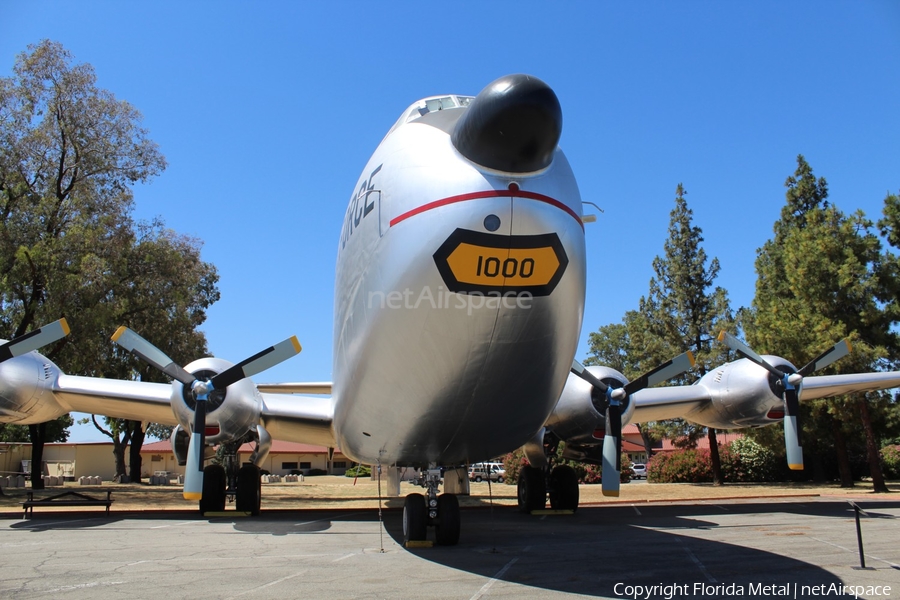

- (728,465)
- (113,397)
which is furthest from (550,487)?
(728,465)

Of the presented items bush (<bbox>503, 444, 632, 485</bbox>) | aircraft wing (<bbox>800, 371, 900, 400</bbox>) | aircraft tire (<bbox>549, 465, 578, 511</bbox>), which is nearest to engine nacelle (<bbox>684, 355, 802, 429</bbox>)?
aircraft wing (<bbox>800, 371, 900, 400</bbox>)

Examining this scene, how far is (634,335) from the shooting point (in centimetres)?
4094

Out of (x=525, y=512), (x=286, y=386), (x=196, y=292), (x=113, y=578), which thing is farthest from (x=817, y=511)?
(x=196, y=292)

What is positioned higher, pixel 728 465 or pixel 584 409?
pixel 584 409

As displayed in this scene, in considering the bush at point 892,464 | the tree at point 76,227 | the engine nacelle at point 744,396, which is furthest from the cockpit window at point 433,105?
the bush at point 892,464

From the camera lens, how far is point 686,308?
36594 mm

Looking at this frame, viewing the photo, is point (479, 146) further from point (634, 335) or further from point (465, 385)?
point (634, 335)

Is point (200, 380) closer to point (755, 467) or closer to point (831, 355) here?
point (831, 355)

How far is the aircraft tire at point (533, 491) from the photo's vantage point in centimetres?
1532

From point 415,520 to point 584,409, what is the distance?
563 centimetres

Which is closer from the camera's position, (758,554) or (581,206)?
(581,206)

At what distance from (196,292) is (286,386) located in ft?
63.7

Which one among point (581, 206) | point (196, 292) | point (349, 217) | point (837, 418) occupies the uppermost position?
point (196, 292)

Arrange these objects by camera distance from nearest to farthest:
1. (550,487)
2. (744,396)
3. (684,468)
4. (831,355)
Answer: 1. (831,355)
2. (744,396)
3. (550,487)
4. (684,468)
